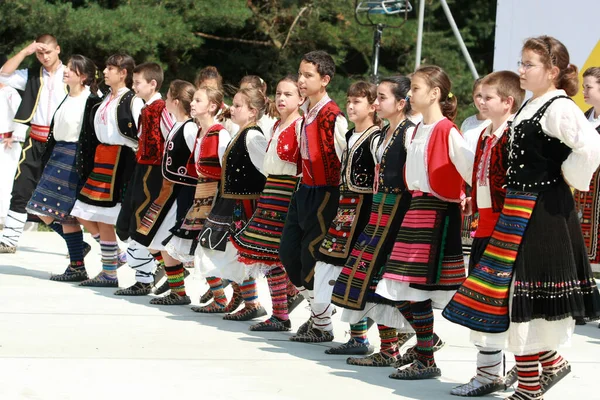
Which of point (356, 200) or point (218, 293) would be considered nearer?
point (356, 200)

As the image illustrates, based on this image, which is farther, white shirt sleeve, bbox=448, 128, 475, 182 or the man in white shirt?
the man in white shirt

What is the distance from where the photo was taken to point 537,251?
3.98 meters

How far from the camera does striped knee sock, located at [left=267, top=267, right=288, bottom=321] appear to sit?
5.81 m

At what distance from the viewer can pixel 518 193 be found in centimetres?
404

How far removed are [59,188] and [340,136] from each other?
2.74 metres

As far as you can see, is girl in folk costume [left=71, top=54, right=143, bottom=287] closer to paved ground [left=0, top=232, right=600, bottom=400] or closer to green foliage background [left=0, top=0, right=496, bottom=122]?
paved ground [left=0, top=232, right=600, bottom=400]

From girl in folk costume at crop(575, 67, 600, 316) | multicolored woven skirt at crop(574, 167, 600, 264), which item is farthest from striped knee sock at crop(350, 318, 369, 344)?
multicolored woven skirt at crop(574, 167, 600, 264)

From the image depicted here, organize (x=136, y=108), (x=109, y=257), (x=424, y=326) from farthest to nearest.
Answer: (x=109, y=257) → (x=136, y=108) → (x=424, y=326)

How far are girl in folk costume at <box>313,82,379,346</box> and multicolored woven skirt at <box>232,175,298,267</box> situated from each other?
1.50ft

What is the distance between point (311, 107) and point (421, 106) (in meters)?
0.96

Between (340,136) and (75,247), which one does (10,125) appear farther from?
(340,136)

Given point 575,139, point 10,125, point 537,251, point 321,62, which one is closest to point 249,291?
point 321,62

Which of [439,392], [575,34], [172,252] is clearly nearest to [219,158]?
[172,252]

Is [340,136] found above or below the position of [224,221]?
above
